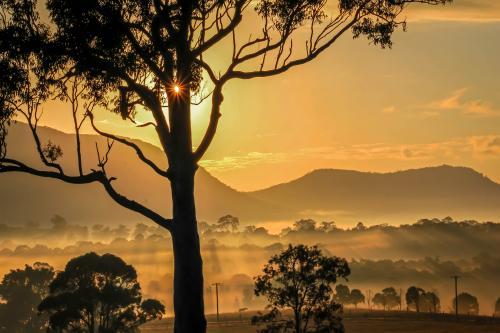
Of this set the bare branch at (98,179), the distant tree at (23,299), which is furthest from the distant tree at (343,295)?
the bare branch at (98,179)

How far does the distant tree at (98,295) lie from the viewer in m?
72.2

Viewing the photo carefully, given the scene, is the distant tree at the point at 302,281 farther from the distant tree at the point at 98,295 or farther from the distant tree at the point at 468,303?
the distant tree at the point at 468,303

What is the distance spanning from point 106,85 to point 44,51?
262cm

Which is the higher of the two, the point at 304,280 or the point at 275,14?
the point at 275,14

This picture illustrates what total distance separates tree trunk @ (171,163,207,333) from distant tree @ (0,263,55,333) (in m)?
91.3

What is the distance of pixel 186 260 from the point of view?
931 inches

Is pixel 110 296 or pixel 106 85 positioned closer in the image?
pixel 106 85

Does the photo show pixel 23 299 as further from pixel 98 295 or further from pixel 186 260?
pixel 186 260

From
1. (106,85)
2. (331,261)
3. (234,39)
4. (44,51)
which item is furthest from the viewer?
(331,261)

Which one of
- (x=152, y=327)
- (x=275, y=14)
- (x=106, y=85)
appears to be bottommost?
(x=152, y=327)

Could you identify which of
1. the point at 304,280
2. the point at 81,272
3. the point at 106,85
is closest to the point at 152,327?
the point at 81,272

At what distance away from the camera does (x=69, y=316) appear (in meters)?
70.9

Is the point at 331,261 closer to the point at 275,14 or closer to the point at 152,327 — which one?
the point at 275,14

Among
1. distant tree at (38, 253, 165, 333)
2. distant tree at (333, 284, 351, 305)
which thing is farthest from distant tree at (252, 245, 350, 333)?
distant tree at (333, 284, 351, 305)
